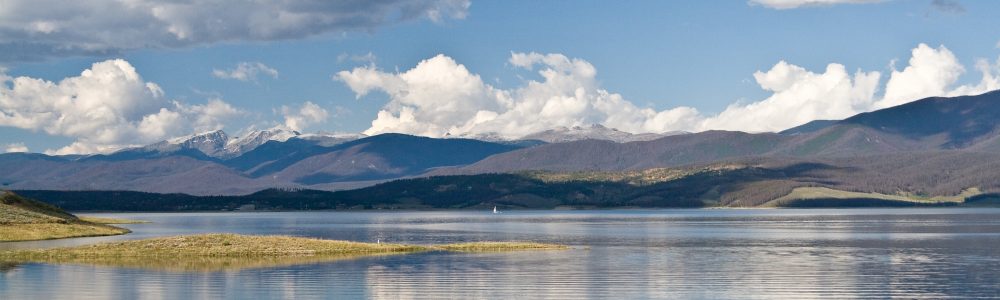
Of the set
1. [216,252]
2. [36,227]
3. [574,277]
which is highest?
[36,227]

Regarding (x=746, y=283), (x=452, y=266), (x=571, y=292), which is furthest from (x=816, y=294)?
(x=452, y=266)

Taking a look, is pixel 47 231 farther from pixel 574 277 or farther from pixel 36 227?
pixel 574 277

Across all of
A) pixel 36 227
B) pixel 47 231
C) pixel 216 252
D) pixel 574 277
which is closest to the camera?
pixel 574 277

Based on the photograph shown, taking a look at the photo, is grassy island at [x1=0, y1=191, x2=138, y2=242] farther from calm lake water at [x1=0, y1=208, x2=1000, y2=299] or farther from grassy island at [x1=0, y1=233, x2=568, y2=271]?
calm lake water at [x1=0, y1=208, x2=1000, y2=299]

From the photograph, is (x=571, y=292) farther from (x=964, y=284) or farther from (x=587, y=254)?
(x=587, y=254)

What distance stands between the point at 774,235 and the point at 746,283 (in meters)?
90.9

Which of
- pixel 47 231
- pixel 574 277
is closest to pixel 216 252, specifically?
pixel 574 277

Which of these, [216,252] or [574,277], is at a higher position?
[216,252]

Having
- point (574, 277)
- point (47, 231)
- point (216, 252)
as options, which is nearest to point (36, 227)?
point (47, 231)

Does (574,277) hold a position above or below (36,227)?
below

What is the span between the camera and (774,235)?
559 feet

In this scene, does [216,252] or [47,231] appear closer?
[216,252]

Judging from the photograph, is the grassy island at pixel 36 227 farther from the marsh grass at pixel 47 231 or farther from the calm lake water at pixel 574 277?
the calm lake water at pixel 574 277

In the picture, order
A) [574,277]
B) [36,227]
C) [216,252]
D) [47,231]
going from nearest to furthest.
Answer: [574,277], [216,252], [47,231], [36,227]
